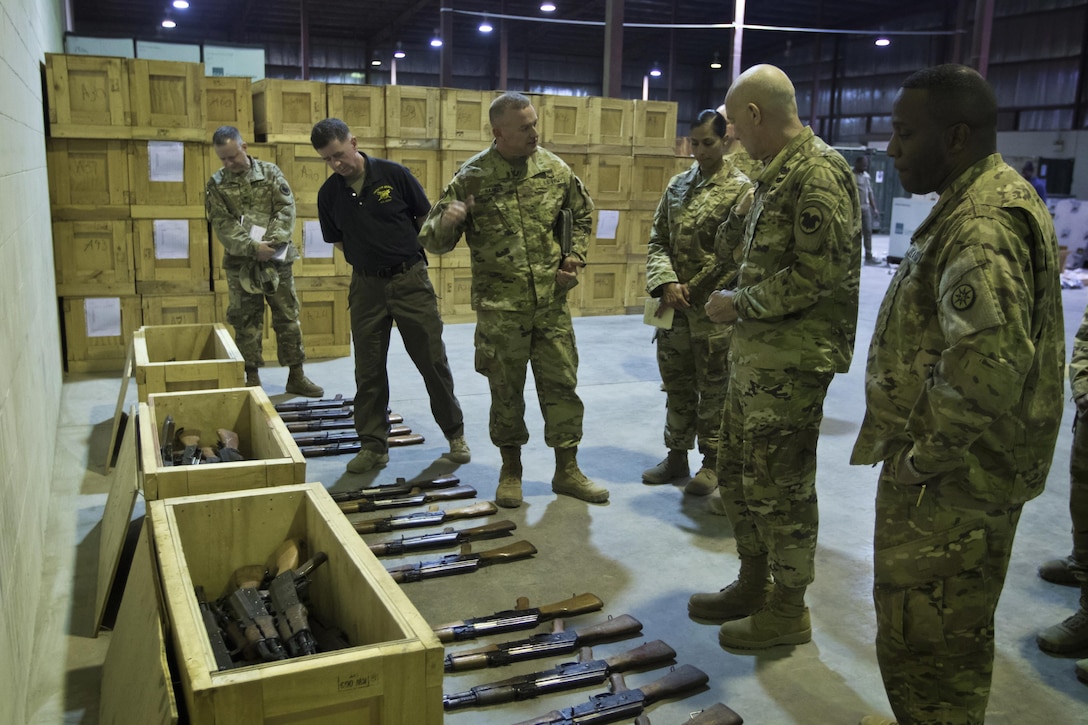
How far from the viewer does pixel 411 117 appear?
8383 millimetres

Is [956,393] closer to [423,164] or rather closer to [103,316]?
[103,316]

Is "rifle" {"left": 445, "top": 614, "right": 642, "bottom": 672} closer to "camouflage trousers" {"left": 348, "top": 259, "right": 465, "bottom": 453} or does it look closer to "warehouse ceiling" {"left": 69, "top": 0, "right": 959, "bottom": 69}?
"camouflage trousers" {"left": 348, "top": 259, "right": 465, "bottom": 453}

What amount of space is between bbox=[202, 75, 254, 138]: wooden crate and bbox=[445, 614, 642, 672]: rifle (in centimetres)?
566

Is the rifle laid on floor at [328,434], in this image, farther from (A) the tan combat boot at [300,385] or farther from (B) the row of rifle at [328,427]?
(A) the tan combat boot at [300,385]

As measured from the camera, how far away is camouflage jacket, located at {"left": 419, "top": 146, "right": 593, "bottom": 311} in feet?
13.5

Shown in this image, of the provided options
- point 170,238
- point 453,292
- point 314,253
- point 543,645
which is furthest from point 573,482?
point 453,292

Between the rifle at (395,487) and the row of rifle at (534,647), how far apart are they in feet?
0.71


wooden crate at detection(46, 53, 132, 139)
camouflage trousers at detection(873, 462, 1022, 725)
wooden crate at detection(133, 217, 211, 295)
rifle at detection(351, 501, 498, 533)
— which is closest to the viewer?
camouflage trousers at detection(873, 462, 1022, 725)

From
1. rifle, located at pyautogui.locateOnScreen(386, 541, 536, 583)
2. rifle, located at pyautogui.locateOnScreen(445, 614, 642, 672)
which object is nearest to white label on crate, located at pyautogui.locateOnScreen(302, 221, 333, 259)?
rifle, located at pyautogui.locateOnScreen(386, 541, 536, 583)

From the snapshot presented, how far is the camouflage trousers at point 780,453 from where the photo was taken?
2.81m

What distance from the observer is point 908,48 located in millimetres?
22438

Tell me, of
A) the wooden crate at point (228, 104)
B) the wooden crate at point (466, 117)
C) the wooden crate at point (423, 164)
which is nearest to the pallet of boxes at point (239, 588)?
the wooden crate at point (228, 104)

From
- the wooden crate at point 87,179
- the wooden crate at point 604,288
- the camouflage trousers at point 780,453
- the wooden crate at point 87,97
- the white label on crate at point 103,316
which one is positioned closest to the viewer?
the camouflage trousers at point 780,453

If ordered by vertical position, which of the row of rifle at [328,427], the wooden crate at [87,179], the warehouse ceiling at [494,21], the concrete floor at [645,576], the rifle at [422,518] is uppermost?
the warehouse ceiling at [494,21]
